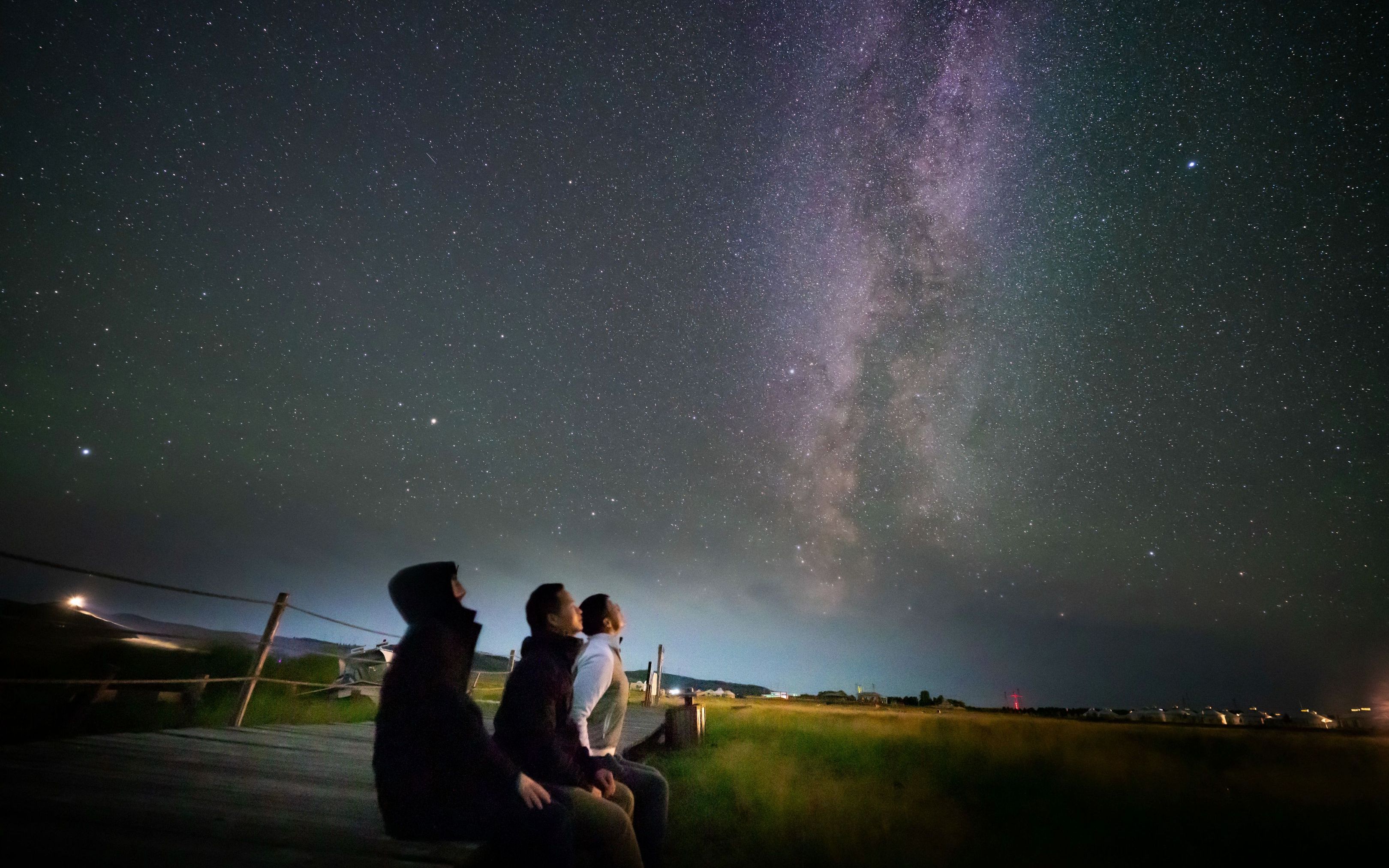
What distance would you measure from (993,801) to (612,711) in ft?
27.2

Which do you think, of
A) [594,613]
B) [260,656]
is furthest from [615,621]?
[260,656]

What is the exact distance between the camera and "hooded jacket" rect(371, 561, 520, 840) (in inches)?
88.9

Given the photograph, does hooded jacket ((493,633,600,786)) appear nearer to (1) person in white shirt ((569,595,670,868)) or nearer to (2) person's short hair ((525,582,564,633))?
(2) person's short hair ((525,582,564,633))

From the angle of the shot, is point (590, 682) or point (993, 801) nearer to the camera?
point (590, 682)

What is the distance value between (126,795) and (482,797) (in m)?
1.88

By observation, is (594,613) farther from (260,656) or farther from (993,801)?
(993,801)

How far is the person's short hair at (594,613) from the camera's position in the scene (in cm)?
427

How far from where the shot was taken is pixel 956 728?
23.0m

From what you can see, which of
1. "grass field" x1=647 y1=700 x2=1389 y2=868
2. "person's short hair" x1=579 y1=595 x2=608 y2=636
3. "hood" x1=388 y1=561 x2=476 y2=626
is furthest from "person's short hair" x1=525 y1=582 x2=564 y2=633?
"grass field" x1=647 y1=700 x2=1389 y2=868

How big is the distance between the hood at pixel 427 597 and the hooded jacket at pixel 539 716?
45 cm

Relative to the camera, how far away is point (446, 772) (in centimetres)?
230

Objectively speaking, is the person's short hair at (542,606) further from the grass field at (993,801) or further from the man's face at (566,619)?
the grass field at (993,801)

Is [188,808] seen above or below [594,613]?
below

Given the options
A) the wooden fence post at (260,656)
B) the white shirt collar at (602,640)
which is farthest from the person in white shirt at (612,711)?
the wooden fence post at (260,656)
